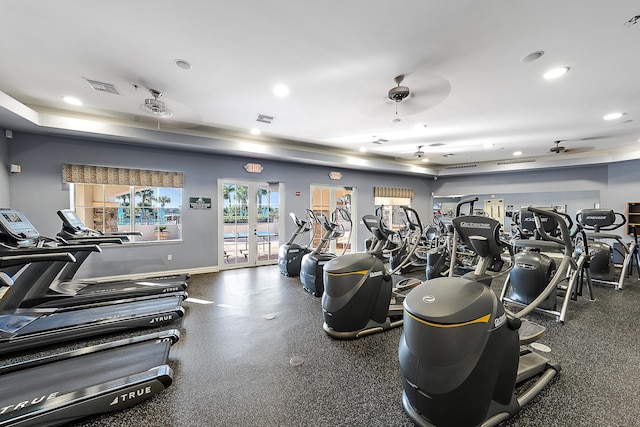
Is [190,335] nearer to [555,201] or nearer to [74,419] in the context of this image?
[74,419]

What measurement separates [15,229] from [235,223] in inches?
169

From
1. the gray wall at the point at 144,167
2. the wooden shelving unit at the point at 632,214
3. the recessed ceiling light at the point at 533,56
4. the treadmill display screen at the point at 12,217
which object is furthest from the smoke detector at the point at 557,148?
the treadmill display screen at the point at 12,217

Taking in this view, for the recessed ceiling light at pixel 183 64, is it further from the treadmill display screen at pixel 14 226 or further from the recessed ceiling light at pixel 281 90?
the treadmill display screen at pixel 14 226

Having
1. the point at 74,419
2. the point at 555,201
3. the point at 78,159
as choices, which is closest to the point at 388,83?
the point at 74,419

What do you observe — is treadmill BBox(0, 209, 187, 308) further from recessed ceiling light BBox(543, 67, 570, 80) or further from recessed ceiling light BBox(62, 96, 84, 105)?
recessed ceiling light BBox(543, 67, 570, 80)

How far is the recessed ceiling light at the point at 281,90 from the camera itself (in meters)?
3.73

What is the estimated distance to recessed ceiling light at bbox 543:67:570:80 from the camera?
3.18 m

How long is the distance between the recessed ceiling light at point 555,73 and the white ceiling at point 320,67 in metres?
0.08

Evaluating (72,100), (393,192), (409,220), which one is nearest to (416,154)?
(393,192)

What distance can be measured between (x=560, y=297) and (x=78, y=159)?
29.8 feet

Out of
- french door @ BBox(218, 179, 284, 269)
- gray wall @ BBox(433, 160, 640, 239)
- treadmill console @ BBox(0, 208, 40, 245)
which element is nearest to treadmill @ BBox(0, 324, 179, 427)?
treadmill console @ BBox(0, 208, 40, 245)

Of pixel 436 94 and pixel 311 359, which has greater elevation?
pixel 436 94

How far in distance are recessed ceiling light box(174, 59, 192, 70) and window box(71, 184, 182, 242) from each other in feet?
11.9

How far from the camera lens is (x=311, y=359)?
2.61 m
